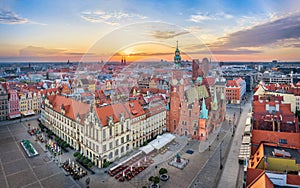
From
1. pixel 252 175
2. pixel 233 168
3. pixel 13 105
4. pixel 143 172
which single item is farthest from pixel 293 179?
pixel 13 105

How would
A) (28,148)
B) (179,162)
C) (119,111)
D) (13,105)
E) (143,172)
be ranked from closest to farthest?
(143,172) → (179,162) → (119,111) → (28,148) → (13,105)

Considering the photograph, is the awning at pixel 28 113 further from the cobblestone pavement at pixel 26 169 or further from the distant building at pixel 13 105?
the cobblestone pavement at pixel 26 169

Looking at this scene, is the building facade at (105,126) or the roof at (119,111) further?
the roof at (119,111)

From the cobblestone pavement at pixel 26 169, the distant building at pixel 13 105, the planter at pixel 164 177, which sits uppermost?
the distant building at pixel 13 105

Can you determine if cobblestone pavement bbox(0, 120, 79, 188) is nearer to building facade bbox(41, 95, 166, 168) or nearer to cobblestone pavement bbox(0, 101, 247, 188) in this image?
cobblestone pavement bbox(0, 101, 247, 188)

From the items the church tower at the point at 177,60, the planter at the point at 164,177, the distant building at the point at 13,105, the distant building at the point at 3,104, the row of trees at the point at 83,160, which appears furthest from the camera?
the distant building at the point at 13,105

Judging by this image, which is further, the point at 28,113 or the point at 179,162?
the point at 28,113

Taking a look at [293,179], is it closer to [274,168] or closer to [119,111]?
[274,168]

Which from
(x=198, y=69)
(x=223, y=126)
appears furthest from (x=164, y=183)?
(x=198, y=69)

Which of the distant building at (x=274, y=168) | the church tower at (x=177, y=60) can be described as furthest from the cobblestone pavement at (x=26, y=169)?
the church tower at (x=177, y=60)

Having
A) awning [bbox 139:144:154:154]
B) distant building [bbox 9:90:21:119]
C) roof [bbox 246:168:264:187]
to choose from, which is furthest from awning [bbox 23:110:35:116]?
roof [bbox 246:168:264:187]

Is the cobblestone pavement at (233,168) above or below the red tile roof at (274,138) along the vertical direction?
below
